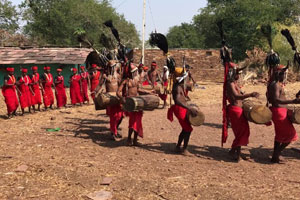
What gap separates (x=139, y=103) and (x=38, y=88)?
6.78m

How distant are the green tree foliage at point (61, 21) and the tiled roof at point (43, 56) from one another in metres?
13.0

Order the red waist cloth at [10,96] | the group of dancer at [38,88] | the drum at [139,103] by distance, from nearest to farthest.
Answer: the drum at [139,103], the red waist cloth at [10,96], the group of dancer at [38,88]

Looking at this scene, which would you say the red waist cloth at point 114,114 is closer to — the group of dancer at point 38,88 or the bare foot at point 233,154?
the bare foot at point 233,154

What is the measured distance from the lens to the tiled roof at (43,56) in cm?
2272

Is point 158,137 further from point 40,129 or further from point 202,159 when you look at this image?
point 40,129

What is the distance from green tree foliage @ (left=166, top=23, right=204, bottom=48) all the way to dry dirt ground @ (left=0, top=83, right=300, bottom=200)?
5605 centimetres

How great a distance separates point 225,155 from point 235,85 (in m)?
1.57

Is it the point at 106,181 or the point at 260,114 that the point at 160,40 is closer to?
the point at 260,114

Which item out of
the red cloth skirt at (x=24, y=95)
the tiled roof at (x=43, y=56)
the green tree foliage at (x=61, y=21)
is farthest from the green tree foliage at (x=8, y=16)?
the red cloth skirt at (x=24, y=95)

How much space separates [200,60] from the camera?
1212 inches

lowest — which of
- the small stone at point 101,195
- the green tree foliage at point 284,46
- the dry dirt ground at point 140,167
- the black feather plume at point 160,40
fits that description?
the small stone at point 101,195

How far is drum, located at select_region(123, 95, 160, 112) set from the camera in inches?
270

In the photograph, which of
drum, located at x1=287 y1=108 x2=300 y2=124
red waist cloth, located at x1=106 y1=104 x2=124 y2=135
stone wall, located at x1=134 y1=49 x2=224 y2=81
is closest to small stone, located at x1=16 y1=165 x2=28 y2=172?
red waist cloth, located at x1=106 y1=104 x2=124 y2=135

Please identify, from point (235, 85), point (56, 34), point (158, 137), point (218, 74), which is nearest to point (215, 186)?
point (235, 85)
